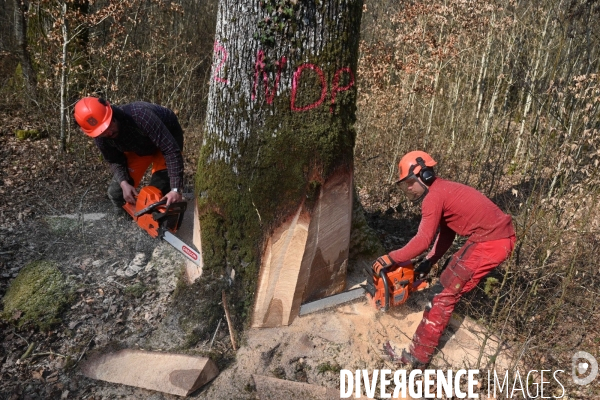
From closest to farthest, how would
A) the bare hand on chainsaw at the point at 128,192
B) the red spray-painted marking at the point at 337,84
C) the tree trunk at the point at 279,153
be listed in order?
the tree trunk at the point at 279,153
the red spray-painted marking at the point at 337,84
the bare hand on chainsaw at the point at 128,192

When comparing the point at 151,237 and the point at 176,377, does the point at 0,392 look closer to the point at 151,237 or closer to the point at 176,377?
the point at 176,377

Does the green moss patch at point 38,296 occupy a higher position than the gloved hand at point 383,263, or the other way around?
the gloved hand at point 383,263

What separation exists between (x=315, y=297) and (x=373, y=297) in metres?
0.43

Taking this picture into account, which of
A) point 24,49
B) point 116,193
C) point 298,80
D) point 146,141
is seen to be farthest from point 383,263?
point 24,49

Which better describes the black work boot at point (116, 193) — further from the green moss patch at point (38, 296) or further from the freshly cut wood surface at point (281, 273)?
the freshly cut wood surface at point (281, 273)

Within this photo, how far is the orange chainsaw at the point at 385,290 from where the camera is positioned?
2961mm

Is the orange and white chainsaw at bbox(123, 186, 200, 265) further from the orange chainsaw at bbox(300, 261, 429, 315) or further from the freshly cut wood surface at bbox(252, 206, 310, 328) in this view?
the orange chainsaw at bbox(300, 261, 429, 315)

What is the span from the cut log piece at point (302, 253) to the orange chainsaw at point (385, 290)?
119 mm

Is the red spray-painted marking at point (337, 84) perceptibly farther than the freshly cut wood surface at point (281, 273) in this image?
No

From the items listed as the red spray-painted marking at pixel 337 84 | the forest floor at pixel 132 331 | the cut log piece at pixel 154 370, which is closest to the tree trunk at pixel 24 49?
the forest floor at pixel 132 331

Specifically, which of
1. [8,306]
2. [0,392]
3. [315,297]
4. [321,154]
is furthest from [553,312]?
[8,306]

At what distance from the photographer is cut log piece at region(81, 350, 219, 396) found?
264cm

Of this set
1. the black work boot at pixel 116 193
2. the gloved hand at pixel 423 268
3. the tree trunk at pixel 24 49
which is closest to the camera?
the gloved hand at pixel 423 268

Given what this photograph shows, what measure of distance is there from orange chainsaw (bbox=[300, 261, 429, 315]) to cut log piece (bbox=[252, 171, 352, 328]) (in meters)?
0.12
